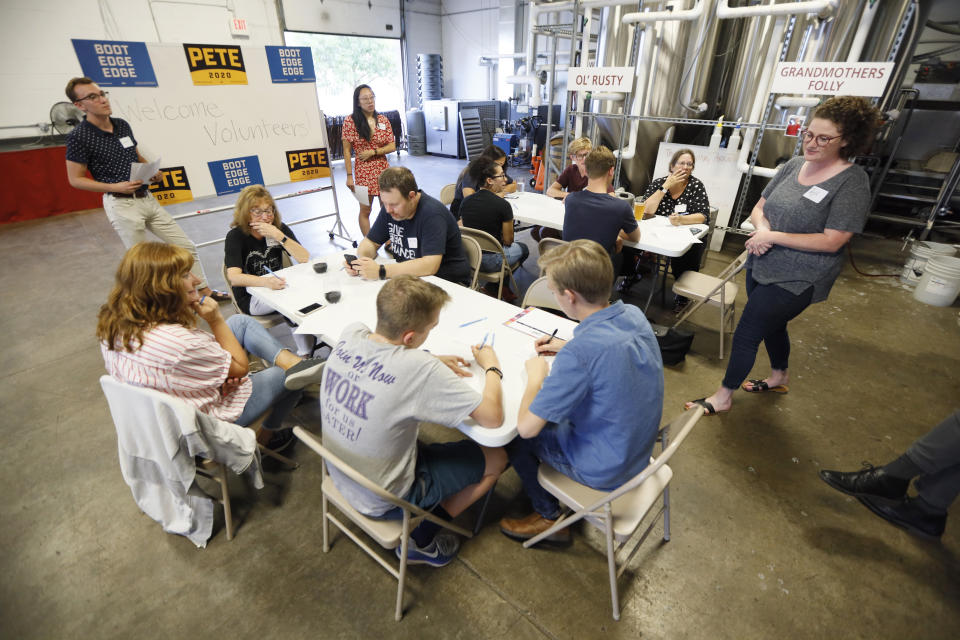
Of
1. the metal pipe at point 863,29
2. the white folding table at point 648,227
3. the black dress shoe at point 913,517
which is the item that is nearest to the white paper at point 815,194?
the white folding table at point 648,227

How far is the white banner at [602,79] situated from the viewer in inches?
171

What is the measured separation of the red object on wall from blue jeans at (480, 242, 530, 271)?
6.07 meters

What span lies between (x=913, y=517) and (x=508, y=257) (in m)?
2.61

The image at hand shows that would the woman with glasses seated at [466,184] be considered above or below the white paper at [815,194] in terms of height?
below

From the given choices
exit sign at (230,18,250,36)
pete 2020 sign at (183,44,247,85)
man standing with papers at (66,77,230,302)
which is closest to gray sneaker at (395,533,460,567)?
man standing with papers at (66,77,230,302)

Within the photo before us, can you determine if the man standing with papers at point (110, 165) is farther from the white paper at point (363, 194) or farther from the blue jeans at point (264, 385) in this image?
the white paper at point (363, 194)

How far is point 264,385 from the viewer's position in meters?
1.85

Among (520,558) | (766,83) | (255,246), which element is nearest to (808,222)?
(520,558)

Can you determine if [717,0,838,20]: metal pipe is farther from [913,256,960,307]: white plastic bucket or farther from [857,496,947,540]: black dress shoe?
[857,496,947,540]: black dress shoe

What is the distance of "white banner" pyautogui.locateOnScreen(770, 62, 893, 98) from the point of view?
3363 millimetres

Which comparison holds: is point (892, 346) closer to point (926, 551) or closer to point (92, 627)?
point (926, 551)

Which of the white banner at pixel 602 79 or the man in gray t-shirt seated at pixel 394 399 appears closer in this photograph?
the man in gray t-shirt seated at pixel 394 399

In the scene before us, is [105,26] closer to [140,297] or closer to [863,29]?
[140,297]

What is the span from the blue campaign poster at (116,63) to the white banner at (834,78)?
496 centimetres
